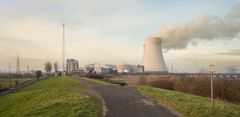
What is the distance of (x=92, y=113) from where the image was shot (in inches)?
501

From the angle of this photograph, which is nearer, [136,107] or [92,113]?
Answer: [92,113]

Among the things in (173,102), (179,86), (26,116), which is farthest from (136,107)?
(179,86)

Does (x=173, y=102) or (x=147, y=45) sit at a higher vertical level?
(x=147, y=45)

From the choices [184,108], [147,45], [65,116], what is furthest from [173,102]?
[147,45]

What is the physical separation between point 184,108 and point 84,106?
14.5 ft

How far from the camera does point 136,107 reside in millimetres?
14672

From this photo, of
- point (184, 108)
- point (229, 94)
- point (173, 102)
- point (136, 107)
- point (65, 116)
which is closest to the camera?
point (65, 116)

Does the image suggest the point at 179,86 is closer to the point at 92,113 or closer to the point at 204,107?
the point at 204,107

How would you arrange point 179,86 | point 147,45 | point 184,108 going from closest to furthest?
point 184,108 < point 179,86 < point 147,45

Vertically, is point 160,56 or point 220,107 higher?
point 160,56

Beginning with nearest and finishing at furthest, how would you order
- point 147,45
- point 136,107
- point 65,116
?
point 65,116 < point 136,107 < point 147,45

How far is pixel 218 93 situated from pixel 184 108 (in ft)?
37.5

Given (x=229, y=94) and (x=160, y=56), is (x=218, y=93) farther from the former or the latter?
(x=160, y=56)

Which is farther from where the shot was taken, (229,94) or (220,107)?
(229,94)
